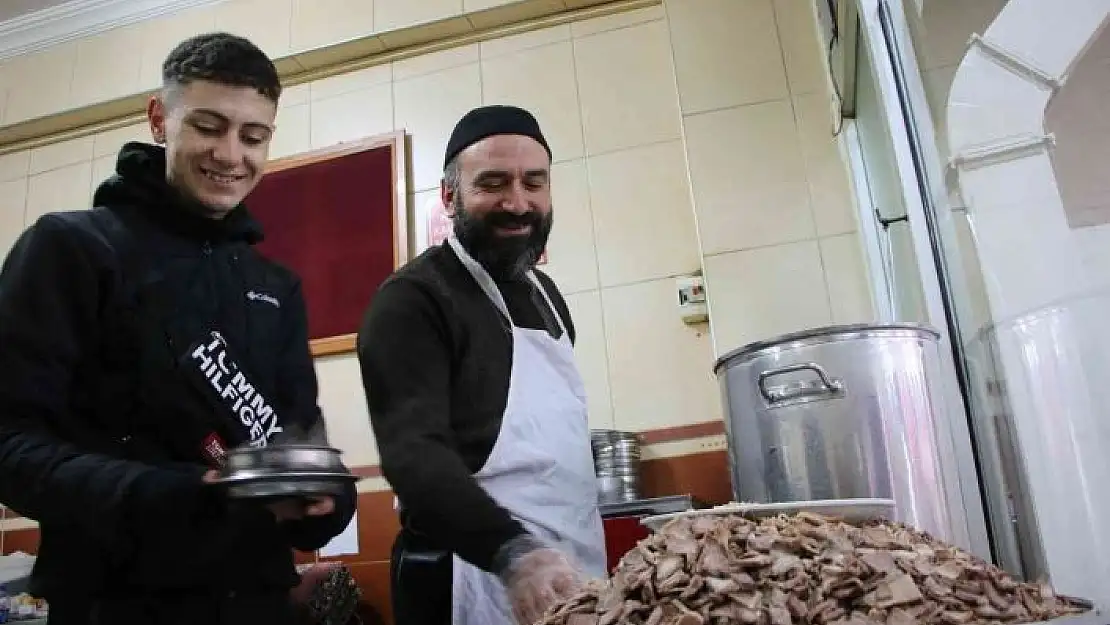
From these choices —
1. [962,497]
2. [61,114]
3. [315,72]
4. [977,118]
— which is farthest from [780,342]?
[61,114]

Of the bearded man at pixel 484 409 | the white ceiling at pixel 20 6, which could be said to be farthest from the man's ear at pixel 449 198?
the white ceiling at pixel 20 6

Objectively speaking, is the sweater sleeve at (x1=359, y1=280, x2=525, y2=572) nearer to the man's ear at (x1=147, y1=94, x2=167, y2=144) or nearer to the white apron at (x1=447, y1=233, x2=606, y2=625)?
the white apron at (x1=447, y1=233, x2=606, y2=625)

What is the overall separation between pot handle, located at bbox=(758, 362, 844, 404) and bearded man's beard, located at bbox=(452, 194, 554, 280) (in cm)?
47

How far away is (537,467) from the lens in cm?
116

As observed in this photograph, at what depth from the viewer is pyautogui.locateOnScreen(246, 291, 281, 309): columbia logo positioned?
3.59 ft

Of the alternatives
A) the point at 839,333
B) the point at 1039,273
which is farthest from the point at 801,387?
the point at 1039,273

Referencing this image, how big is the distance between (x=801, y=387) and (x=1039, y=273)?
0.36m

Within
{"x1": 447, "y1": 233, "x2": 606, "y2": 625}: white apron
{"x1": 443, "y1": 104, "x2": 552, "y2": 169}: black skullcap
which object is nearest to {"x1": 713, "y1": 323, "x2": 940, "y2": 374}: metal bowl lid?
{"x1": 447, "y1": 233, "x2": 606, "y2": 625}: white apron

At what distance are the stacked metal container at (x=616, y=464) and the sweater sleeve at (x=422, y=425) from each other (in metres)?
0.93

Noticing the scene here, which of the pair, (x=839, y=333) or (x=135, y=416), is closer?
(x=135, y=416)

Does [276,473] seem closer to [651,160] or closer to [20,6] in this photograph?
[651,160]

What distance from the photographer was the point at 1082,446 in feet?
3.33

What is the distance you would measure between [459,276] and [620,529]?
0.77 m

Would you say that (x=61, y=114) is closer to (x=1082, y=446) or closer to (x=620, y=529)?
(x=620, y=529)
